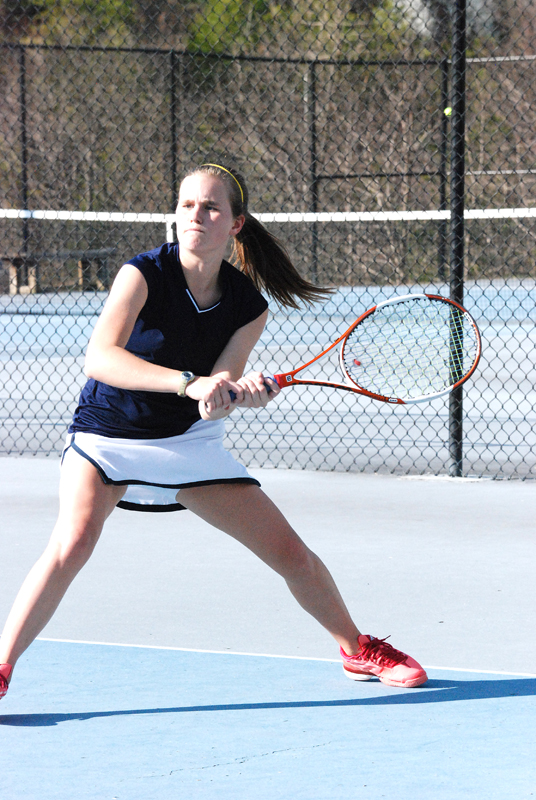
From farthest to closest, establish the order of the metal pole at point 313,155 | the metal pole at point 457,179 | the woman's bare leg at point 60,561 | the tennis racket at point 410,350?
the metal pole at point 313,155 < the metal pole at point 457,179 < the tennis racket at point 410,350 < the woman's bare leg at point 60,561

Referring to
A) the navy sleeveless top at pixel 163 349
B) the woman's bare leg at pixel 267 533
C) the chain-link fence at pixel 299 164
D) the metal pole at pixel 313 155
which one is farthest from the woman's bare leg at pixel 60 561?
the metal pole at pixel 313 155

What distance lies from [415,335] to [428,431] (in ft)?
10.3

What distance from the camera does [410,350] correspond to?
143 inches

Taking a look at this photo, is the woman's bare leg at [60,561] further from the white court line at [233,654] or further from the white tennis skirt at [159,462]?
the white court line at [233,654]

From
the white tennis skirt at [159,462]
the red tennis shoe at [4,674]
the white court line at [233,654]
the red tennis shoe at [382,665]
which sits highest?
the white tennis skirt at [159,462]

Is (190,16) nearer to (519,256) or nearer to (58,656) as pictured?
(519,256)

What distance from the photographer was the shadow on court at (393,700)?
264cm

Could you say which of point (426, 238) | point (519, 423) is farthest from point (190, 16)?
point (519, 423)

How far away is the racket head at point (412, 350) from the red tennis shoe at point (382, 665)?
64 centimetres

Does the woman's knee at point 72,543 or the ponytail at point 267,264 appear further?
the ponytail at point 267,264

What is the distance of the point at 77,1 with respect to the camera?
76.8 feet

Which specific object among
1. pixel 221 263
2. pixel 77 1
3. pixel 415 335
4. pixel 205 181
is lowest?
pixel 415 335

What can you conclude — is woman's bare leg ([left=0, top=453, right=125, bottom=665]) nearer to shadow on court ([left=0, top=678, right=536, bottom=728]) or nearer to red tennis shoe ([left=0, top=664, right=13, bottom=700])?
red tennis shoe ([left=0, top=664, right=13, bottom=700])

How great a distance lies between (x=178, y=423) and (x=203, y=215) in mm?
479
